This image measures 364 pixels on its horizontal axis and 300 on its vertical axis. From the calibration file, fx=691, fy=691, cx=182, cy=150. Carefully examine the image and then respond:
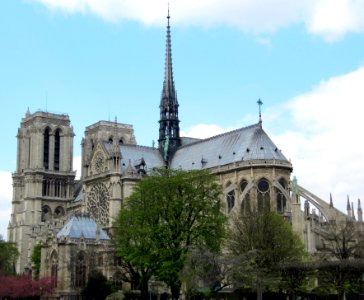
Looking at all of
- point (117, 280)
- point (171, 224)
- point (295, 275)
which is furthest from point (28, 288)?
point (295, 275)

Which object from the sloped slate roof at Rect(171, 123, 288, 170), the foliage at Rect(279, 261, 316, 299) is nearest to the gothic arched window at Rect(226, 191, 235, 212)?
the sloped slate roof at Rect(171, 123, 288, 170)

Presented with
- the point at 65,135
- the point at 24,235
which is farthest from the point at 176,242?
the point at 65,135

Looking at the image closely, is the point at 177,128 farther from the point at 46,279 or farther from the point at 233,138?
the point at 46,279

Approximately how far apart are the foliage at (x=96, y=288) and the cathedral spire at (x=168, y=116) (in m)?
38.4

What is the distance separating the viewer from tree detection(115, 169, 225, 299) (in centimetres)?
5428

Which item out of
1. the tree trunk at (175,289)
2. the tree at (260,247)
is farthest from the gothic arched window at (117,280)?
the tree at (260,247)

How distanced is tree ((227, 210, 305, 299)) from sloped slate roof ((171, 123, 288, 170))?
21.0 m

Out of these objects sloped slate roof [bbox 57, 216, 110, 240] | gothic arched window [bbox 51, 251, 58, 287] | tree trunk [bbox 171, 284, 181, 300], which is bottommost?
tree trunk [bbox 171, 284, 181, 300]

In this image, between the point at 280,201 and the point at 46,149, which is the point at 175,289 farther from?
the point at 46,149

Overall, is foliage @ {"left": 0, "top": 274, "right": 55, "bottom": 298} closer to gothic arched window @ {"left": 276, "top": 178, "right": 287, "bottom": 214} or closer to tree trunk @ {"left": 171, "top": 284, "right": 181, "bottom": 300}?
tree trunk @ {"left": 171, "top": 284, "right": 181, "bottom": 300}

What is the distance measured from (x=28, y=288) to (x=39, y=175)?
4635 centimetres

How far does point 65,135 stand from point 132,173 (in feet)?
107

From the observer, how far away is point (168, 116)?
101 metres

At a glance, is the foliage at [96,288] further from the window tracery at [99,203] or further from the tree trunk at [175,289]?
the window tracery at [99,203]
